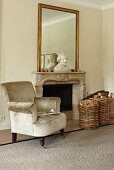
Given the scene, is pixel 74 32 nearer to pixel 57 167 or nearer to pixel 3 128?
pixel 3 128

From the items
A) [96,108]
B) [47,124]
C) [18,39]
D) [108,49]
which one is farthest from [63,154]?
[108,49]

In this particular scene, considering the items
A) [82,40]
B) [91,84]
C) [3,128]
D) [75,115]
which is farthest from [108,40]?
[3,128]

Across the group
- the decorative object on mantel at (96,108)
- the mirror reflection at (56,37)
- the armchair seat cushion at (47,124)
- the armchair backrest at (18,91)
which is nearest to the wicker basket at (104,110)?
the decorative object on mantel at (96,108)

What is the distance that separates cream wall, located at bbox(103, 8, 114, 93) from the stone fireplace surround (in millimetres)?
822

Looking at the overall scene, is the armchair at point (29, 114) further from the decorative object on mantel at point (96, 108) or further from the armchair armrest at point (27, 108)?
the decorative object on mantel at point (96, 108)

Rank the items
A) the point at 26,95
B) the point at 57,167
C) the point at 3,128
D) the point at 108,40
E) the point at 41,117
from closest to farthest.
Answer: the point at 57,167
the point at 41,117
the point at 26,95
the point at 3,128
the point at 108,40

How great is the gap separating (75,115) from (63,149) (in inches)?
88.0

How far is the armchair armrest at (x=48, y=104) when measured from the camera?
4156 millimetres

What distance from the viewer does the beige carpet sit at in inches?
114

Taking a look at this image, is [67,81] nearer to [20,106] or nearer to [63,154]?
[20,106]

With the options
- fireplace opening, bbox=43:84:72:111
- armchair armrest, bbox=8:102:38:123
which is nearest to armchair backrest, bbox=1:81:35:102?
armchair armrest, bbox=8:102:38:123

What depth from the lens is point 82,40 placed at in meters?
5.83

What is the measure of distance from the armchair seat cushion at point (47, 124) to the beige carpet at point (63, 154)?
23cm

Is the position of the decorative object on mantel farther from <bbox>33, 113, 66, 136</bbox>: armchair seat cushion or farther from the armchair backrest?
the armchair backrest
